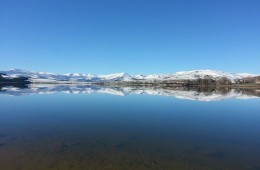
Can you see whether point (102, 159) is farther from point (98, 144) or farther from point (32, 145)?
point (32, 145)

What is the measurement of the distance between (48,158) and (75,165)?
187cm

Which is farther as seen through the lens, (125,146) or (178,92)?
(178,92)

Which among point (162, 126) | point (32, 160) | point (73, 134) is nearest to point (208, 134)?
point (162, 126)

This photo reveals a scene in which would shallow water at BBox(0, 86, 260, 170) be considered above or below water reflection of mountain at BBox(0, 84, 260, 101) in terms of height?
above

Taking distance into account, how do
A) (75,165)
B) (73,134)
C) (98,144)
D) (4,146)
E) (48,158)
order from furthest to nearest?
(73,134)
(98,144)
(4,146)
(48,158)
(75,165)

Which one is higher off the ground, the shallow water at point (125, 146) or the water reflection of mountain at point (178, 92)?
the shallow water at point (125, 146)

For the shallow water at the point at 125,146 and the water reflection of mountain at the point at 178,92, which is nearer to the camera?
the shallow water at the point at 125,146

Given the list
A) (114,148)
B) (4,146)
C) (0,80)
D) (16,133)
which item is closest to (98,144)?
(114,148)

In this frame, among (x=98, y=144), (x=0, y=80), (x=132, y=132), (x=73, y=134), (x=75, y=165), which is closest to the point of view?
(x=75, y=165)

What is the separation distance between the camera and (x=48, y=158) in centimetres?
1371

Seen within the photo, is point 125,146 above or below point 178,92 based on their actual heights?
above

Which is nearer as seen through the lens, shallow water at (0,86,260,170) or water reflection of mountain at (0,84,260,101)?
shallow water at (0,86,260,170)

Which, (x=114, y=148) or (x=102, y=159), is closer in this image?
(x=102, y=159)

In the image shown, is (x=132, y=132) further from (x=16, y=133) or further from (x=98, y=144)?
(x=16, y=133)
